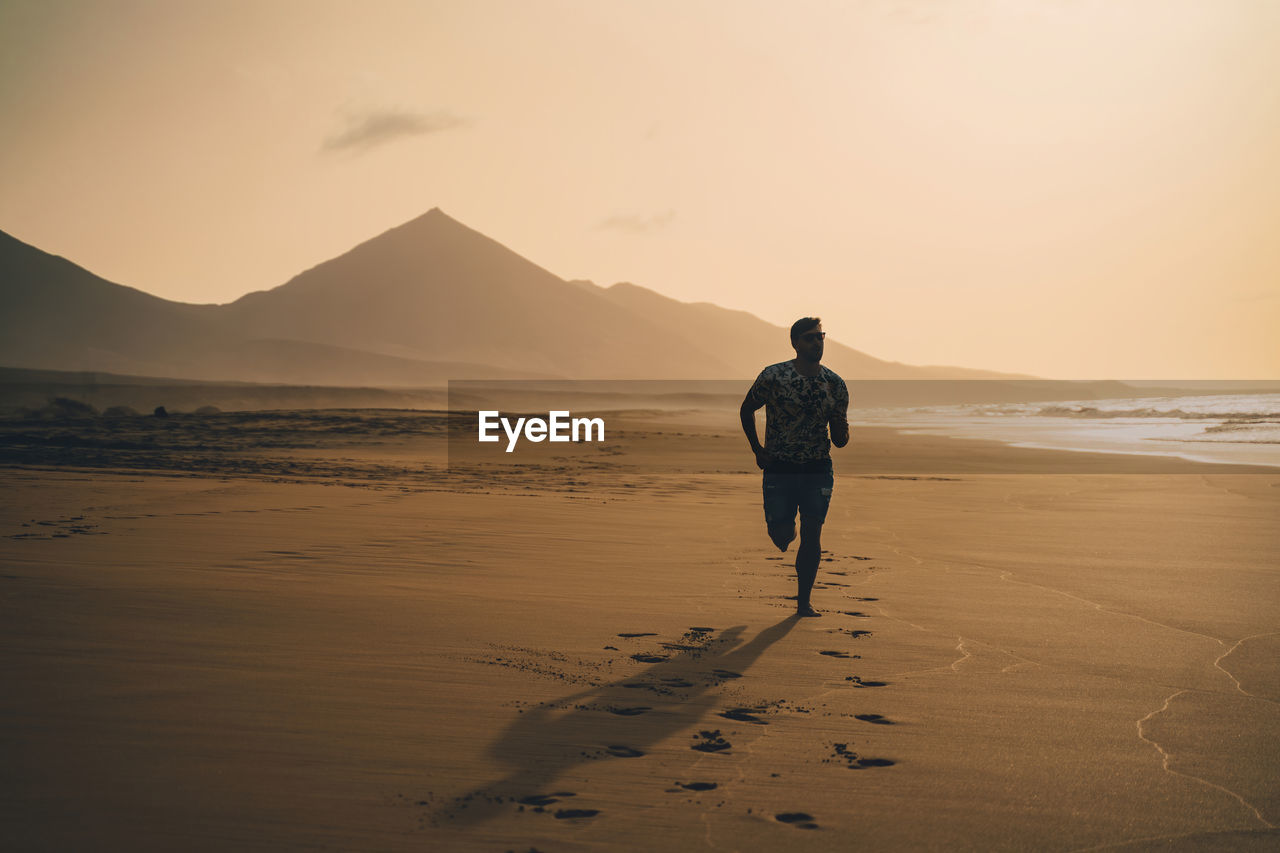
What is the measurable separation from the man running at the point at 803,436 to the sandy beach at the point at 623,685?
526mm

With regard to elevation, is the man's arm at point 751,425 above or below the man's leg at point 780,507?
above

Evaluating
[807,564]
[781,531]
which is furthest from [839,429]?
[807,564]

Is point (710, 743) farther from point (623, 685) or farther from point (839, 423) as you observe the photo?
point (839, 423)

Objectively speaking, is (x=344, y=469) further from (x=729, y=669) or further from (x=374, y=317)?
(x=374, y=317)

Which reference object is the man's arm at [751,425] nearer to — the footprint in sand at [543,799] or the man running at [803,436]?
the man running at [803,436]

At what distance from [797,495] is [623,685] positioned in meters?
2.07

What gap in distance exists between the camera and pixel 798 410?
5859mm

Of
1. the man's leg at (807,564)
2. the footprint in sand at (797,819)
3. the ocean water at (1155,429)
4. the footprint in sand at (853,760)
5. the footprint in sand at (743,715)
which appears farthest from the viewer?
the ocean water at (1155,429)

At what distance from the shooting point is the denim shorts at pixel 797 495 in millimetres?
5859

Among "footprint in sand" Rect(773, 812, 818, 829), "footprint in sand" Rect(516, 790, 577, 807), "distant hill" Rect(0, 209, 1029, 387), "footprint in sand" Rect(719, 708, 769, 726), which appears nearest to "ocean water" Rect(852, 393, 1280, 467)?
"footprint in sand" Rect(719, 708, 769, 726)

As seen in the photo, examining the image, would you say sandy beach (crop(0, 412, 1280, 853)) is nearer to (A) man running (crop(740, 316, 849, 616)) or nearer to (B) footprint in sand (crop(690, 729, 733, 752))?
(B) footprint in sand (crop(690, 729, 733, 752))

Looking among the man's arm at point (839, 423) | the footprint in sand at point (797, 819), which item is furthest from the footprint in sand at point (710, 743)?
the man's arm at point (839, 423)

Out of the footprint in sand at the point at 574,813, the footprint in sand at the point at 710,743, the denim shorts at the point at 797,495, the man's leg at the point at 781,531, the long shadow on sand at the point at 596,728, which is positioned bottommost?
the footprint in sand at the point at 574,813

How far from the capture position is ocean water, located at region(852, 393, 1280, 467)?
2120 cm
